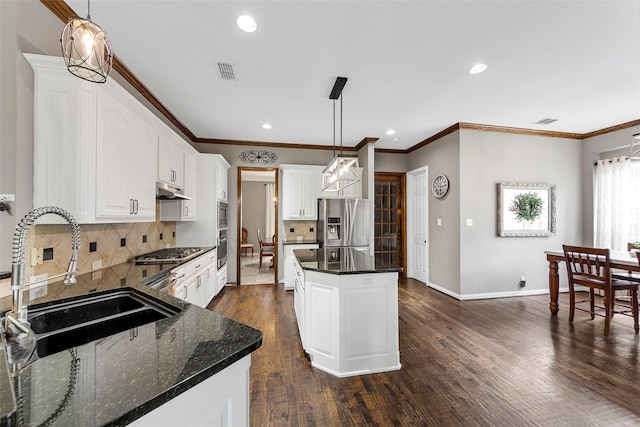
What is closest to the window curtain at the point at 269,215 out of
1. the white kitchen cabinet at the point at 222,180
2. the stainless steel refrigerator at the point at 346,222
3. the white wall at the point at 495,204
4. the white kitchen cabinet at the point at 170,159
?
the white kitchen cabinet at the point at 222,180

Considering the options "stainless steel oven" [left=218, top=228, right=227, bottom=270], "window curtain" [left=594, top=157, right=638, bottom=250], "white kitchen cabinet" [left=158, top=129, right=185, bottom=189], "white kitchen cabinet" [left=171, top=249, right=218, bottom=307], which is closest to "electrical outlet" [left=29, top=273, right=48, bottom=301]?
"white kitchen cabinet" [left=171, top=249, right=218, bottom=307]

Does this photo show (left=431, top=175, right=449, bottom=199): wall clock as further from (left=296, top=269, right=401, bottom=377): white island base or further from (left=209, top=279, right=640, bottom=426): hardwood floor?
(left=296, top=269, right=401, bottom=377): white island base

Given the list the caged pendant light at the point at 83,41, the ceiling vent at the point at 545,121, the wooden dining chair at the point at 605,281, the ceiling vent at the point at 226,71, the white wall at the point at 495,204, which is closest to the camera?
the caged pendant light at the point at 83,41

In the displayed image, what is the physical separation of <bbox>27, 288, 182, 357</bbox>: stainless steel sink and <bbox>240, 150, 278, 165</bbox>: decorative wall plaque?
149 inches

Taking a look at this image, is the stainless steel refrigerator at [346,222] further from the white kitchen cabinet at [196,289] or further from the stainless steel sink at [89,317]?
the stainless steel sink at [89,317]

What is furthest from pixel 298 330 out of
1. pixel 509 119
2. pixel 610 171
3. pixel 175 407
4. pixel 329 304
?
pixel 610 171

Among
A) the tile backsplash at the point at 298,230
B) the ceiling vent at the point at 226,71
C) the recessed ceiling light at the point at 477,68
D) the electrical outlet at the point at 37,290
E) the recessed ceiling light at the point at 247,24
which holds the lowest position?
the electrical outlet at the point at 37,290

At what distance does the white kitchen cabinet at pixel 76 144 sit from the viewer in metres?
1.67

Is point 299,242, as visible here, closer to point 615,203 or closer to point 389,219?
point 389,219

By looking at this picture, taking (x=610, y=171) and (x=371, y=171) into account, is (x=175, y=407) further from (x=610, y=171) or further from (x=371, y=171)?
(x=610, y=171)

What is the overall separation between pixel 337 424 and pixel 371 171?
13.1ft

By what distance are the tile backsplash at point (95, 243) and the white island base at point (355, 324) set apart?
192 cm

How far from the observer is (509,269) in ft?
14.1

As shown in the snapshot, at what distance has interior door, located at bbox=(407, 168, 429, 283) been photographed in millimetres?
5195
